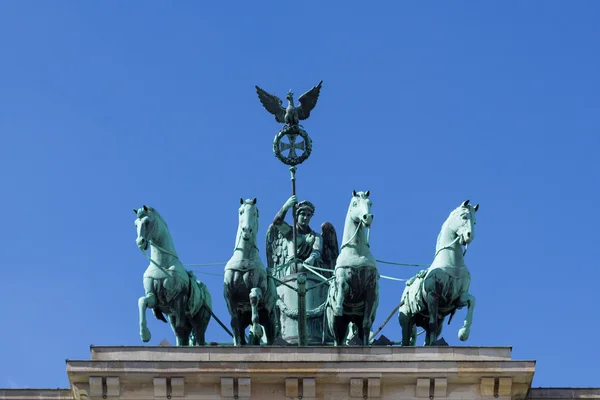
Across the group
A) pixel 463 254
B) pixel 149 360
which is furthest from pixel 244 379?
pixel 463 254

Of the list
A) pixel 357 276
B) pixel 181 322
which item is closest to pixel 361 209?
pixel 357 276

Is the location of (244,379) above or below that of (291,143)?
below

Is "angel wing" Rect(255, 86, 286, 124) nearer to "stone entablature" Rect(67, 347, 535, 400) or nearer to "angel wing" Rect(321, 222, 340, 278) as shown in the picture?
"angel wing" Rect(321, 222, 340, 278)

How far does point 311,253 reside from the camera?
5828cm

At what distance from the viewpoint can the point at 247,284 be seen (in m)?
53.8

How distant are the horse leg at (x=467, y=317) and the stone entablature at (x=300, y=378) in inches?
60.8

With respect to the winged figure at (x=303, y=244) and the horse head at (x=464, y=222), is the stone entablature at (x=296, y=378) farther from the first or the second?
the winged figure at (x=303, y=244)

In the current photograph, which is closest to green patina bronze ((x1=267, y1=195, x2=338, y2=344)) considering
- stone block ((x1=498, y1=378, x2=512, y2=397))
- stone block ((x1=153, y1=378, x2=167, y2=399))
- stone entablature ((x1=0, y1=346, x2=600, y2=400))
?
stone entablature ((x1=0, y1=346, x2=600, y2=400))

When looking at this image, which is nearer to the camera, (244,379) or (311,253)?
(244,379)

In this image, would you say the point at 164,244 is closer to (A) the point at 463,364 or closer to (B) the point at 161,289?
(B) the point at 161,289

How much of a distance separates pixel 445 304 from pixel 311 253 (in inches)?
204

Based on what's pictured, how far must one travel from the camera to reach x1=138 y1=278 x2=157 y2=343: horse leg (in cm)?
5353

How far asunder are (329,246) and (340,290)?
202 inches

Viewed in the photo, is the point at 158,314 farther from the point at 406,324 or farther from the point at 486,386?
the point at 486,386
